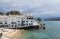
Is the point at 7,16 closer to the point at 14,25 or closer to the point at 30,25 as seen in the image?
the point at 14,25

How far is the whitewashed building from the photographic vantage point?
13047 mm

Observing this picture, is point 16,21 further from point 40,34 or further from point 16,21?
point 40,34

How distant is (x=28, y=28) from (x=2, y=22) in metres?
1.77

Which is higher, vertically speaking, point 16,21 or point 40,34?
point 16,21

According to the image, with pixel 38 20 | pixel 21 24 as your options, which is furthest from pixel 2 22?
pixel 38 20

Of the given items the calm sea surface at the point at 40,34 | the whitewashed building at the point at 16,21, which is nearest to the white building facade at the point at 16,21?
the whitewashed building at the point at 16,21

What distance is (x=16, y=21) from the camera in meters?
13.4

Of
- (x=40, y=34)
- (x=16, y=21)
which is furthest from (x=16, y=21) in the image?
(x=40, y=34)

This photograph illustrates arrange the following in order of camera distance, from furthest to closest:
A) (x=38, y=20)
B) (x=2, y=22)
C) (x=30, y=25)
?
(x=38, y=20) → (x=30, y=25) → (x=2, y=22)

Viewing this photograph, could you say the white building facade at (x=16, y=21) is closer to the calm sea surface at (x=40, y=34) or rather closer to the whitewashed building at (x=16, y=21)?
the whitewashed building at (x=16, y=21)

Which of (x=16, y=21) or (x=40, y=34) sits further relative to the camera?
(x=16, y=21)

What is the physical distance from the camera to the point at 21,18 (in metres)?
13.7

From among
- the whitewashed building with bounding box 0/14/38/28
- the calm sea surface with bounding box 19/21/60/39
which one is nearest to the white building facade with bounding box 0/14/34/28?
the whitewashed building with bounding box 0/14/38/28

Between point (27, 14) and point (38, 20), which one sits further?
point (38, 20)
